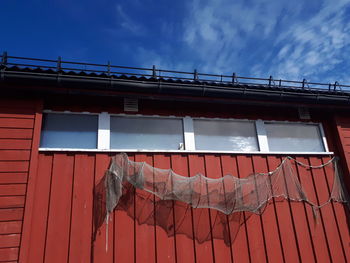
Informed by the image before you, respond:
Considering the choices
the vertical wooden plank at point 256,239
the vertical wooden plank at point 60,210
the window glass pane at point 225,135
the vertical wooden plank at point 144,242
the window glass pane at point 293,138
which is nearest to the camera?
the vertical wooden plank at point 60,210

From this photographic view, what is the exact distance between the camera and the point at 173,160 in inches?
170

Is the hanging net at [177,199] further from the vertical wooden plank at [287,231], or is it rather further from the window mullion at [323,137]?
the window mullion at [323,137]

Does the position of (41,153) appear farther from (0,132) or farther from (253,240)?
(253,240)

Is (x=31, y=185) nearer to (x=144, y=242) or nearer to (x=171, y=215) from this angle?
(x=144, y=242)

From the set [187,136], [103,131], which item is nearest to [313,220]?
[187,136]

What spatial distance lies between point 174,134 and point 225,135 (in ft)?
3.37

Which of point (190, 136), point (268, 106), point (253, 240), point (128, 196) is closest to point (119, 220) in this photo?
point (128, 196)

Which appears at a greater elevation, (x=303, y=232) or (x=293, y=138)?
(x=293, y=138)

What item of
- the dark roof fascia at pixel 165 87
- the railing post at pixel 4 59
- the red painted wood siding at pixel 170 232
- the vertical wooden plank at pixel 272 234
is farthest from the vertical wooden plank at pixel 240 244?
the railing post at pixel 4 59

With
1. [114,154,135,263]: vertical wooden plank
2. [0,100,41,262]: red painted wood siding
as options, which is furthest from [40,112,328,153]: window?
[114,154,135,263]: vertical wooden plank

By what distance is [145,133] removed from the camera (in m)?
4.52

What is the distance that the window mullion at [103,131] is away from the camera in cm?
418

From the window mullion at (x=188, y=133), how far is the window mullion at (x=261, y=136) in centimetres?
138

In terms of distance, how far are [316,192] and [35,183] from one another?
16.0 feet
